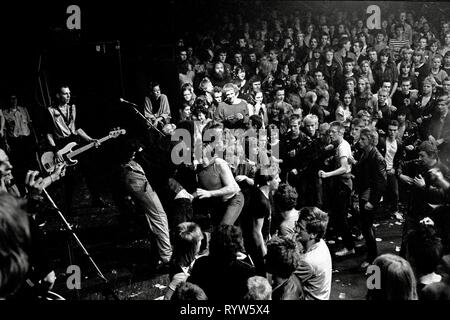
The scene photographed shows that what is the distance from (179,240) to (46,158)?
269cm

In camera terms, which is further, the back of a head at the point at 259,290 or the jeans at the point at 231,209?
the jeans at the point at 231,209

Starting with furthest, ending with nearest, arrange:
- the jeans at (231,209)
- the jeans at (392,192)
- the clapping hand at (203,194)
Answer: the jeans at (392,192), the jeans at (231,209), the clapping hand at (203,194)

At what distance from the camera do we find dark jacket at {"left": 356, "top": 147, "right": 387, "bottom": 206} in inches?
173

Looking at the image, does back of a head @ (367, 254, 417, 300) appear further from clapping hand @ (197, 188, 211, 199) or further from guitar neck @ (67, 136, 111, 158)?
guitar neck @ (67, 136, 111, 158)

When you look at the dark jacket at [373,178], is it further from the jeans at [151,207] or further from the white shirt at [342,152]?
the jeans at [151,207]

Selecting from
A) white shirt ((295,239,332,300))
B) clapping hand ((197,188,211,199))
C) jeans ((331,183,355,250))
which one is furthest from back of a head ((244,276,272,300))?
jeans ((331,183,355,250))

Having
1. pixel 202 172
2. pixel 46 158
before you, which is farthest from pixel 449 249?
pixel 46 158

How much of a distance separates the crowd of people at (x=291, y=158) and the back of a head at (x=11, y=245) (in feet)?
0.07

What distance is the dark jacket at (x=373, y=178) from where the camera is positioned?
4398 mm

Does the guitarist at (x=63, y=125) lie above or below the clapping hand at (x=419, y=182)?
above

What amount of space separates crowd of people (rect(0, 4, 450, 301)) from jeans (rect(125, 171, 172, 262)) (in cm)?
1

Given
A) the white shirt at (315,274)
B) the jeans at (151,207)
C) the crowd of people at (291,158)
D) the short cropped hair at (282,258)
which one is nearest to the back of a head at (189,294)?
the crowd of people at (291,158)

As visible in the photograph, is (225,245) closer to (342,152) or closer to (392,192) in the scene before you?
(342,152)
